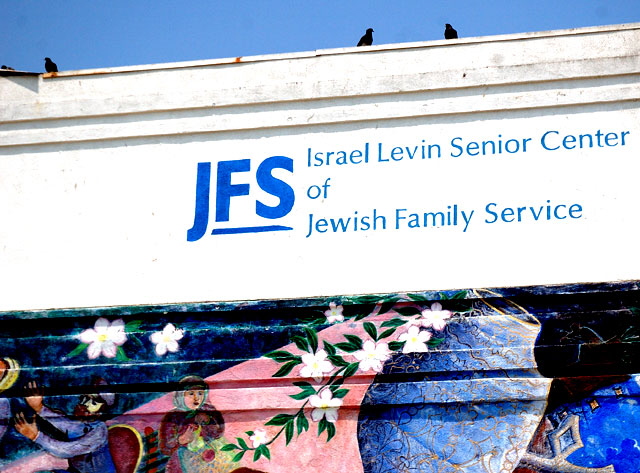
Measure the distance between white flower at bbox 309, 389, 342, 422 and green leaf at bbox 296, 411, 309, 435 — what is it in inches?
2.4

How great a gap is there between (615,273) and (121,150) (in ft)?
13.8

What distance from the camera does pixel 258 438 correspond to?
303 inches

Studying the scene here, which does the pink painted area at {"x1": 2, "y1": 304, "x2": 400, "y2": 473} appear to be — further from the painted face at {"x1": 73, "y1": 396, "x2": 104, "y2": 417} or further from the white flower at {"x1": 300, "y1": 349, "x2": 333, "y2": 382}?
the painted face at {"x1": 73, "y1": 396, "x2": 104, "y2": 417}

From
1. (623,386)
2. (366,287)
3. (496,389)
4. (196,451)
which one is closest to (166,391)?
(196,451)

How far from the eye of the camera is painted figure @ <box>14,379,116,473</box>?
7.90 meters

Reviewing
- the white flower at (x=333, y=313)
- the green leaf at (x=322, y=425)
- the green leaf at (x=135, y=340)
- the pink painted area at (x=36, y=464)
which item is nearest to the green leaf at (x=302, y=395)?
the green leaf at (x=322, y=425)

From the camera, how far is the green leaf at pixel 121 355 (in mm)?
8133

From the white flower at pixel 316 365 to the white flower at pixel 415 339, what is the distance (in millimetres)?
584

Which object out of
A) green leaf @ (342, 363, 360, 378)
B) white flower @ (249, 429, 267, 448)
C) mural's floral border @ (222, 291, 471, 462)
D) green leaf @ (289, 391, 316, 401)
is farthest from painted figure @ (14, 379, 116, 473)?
green leaf @ (342, 363, 360, 378)

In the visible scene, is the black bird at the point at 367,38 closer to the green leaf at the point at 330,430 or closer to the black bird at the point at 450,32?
the black bird at the point at 450,32

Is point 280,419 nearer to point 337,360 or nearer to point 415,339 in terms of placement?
point 337,360

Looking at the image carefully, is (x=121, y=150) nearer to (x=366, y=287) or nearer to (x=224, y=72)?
(x=224, y=72)

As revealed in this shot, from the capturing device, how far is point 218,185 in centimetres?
860

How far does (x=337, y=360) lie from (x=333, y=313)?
370 mm
